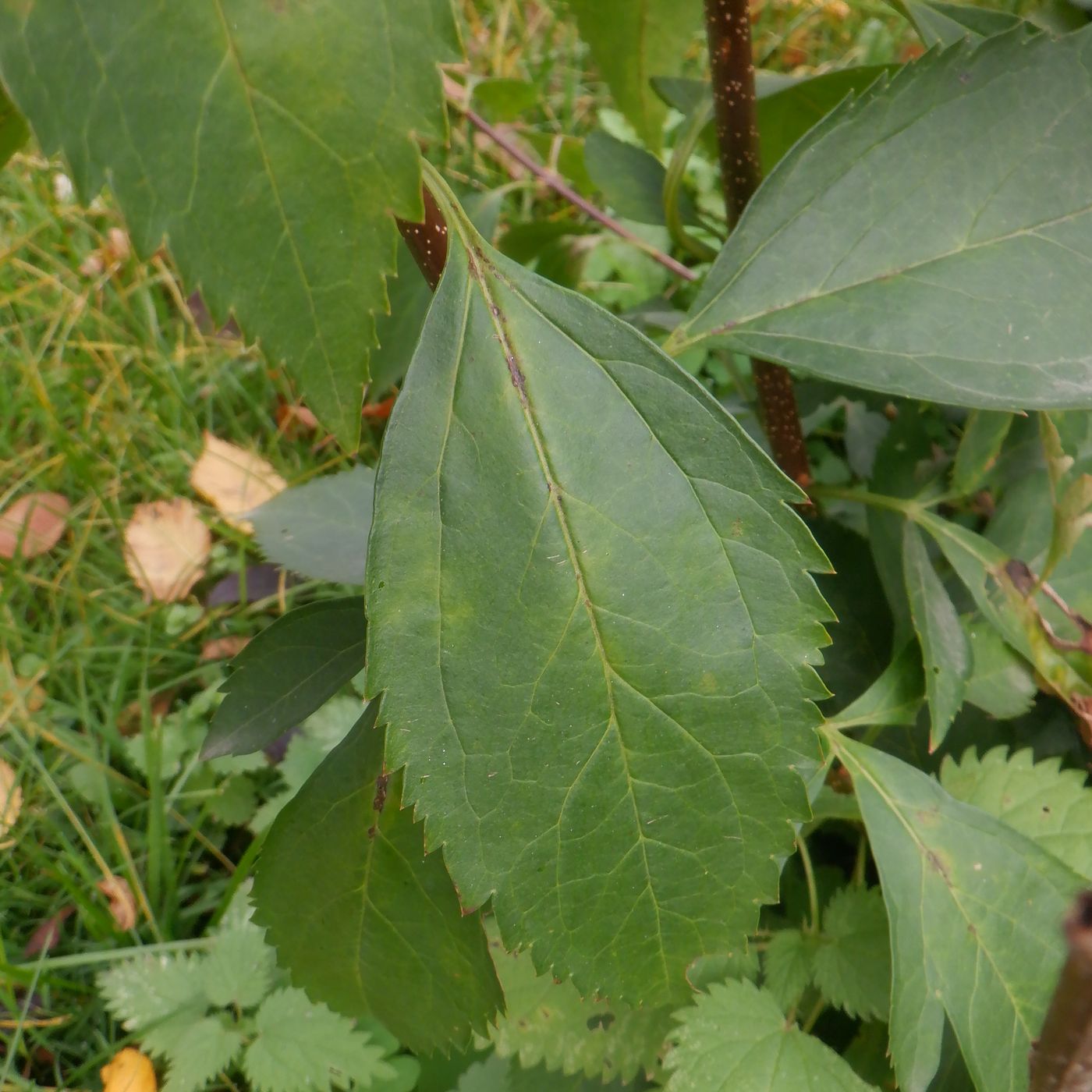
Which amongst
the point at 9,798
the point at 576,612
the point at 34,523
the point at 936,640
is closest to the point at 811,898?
the point at 936,640

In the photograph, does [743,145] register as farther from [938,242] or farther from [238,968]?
[238,968]

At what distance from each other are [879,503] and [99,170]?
635mm

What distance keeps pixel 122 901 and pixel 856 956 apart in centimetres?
86

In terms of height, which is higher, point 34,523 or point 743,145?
point 743,145

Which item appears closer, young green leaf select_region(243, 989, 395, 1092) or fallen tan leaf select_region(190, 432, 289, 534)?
young green leaf select_region(243, 989, 395, 1092)

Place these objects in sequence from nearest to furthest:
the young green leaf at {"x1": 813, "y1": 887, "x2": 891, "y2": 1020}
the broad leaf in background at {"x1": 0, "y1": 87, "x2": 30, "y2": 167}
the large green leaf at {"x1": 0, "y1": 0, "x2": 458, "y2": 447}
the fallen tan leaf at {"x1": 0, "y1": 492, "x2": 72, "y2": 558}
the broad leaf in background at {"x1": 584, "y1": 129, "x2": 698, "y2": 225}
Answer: the large green leaf at {"x1": 0, "y1": 0, "x2": 458, "y2": 447}, the broad leaf in background at {"x1": 0, "y1": 87, "x2": 30, "y2": 167}, the young green leaf at {"x1": 813, "y1": 887, "x2": 891, "y2": 1020}, the broad leaf in background at {"x1": 584, "y1": 129, "x2": 698, "y2": 225}, the fallen tan leaf at {"x1": 0, "y1": 492, "x2": 72, "y2": 558}

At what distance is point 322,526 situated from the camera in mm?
953

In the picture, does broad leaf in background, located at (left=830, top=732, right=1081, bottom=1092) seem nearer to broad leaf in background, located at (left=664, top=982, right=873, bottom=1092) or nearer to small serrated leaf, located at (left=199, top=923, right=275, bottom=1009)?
broad leaf in background, located at (left=664, top=982, right=873, bottom=1092)

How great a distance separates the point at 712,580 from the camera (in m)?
0.53

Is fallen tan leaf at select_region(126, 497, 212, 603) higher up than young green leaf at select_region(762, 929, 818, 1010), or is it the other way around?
fallen tan leaf at select_region(126, 497, 212, 603)

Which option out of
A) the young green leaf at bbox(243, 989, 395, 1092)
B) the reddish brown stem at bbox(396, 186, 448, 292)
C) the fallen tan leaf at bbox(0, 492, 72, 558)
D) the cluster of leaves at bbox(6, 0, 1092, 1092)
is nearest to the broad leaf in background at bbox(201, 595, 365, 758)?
the cluster of leaves at bbox(6, 0, 1092, 1092)

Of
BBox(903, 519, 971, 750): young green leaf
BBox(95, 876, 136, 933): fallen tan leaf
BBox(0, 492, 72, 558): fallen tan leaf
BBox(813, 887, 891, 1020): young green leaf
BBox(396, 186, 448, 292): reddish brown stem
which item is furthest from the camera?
BBox(0, 492, 72, 558): fallen tan leaf

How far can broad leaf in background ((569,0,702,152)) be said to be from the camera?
0.84 meters

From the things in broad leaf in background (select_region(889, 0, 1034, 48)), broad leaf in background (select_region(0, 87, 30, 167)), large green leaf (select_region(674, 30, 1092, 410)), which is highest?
broad leaf in background (select_region(0, 87, 30, 167))
